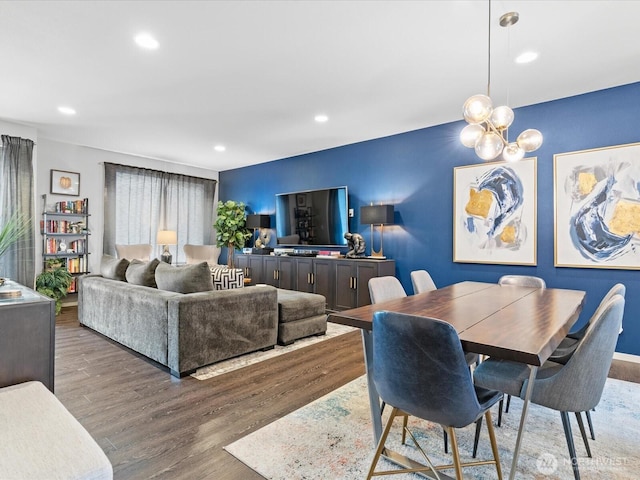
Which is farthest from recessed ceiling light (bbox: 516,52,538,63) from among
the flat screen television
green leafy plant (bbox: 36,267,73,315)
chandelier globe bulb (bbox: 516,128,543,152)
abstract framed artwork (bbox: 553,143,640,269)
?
green leafy plant (bbox: 36,267,73,315)

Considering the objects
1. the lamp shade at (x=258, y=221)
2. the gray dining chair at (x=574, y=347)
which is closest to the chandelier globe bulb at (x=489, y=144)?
the gray dining chair at (x=574, y=347)

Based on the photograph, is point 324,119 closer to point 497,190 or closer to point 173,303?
point 497,190

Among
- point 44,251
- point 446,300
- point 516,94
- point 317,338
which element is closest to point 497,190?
point 516,94

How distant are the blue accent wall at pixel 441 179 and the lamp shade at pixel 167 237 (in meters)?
1.68

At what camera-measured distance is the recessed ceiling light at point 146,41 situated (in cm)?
259

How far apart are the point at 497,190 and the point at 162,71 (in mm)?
3754

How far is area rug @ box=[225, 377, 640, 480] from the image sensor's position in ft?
5.57

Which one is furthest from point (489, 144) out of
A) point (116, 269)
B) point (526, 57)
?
point (116, 269)

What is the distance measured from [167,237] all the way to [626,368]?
258 inches

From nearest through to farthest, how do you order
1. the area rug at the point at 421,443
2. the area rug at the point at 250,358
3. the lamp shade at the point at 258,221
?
the area rug at the point at 421,443 < the area rug at the point at 250,358 < the lamp shade at the point at 258,221

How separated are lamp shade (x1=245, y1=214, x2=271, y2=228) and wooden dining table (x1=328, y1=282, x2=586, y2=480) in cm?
452

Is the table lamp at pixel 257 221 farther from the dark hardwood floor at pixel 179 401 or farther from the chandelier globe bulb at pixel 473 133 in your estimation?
the chandelier globe bulb at pixel 473 133

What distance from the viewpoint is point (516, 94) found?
3582mm

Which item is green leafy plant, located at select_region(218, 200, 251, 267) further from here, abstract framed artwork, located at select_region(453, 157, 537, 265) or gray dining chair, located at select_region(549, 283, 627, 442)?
gray dining chair, located at select_region(549, 283, 627, 442)
